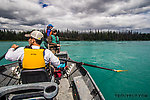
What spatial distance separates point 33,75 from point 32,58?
0.43m

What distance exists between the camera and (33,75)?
2.12m

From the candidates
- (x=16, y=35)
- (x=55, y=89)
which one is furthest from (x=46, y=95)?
(x=16, y=35)

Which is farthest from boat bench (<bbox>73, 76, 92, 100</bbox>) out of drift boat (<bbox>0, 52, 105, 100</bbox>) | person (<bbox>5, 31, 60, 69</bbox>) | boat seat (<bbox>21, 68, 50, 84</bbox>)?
person (<bbox>5, 31, 60, 69</bbox>)

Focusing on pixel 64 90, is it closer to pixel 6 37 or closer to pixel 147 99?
pixel 147 99

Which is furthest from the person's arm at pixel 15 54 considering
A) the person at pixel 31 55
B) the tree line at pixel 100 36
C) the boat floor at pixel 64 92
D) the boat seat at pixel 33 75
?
the tree line at pixel 100 36

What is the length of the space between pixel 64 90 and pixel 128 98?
3970 mm

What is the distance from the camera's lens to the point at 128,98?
505 centimetres

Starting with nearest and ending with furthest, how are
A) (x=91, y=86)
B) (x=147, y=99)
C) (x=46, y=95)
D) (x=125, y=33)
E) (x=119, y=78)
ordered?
(x=46, y=95) → (x=91, y=86) → (x=147, y=99) → (x=119, y=78) → (x=125, y=33)

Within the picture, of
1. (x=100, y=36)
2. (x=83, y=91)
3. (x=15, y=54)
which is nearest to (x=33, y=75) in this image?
(x=15, y=54)

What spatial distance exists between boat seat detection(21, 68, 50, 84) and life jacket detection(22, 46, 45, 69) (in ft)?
0.33

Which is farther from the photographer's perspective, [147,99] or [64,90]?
[147,99]

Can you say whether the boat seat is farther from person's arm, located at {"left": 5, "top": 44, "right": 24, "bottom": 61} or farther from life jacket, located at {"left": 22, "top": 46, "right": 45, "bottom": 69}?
person's arm, located at {"left": 5, "top": 44, "right": 24, "bottom": 61}

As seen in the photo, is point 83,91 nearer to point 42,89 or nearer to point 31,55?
point 42,89

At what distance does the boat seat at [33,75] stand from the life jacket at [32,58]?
102mm
